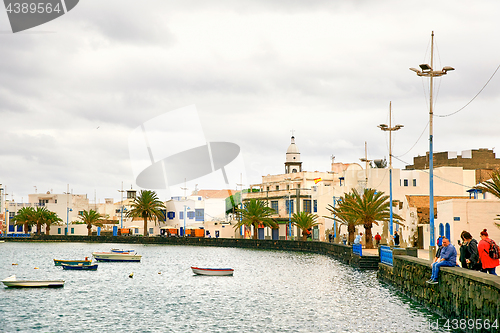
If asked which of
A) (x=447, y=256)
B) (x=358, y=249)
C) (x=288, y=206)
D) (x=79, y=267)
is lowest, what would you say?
(x=79, y=267)

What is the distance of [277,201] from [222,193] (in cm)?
5499

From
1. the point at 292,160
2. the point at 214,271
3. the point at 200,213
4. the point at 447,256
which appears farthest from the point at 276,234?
the point at 447,256

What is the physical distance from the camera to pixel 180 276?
148ft

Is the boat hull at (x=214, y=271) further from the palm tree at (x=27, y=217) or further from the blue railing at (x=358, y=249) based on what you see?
the palm tree at (x=27, y=217)

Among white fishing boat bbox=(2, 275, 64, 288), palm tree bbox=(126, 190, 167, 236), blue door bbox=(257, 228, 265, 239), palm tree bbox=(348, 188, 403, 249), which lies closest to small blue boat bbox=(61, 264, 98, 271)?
white fishing boat bbox=(2, 275, 64, 288)

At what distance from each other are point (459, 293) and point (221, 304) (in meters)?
13.6

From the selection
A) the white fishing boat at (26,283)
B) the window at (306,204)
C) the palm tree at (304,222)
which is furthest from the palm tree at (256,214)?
the white fishing boat at (26,283)

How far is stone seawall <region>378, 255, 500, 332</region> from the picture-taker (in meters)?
15.2

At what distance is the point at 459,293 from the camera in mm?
18531

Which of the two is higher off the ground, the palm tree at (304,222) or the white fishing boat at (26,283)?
the palm tree at (304,222)

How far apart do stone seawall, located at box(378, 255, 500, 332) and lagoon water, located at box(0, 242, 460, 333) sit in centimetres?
65

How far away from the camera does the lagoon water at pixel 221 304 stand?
22.3 meters

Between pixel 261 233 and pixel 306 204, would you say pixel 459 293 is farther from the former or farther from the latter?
pixel 261 233

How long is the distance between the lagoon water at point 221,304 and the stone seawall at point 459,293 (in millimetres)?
649
